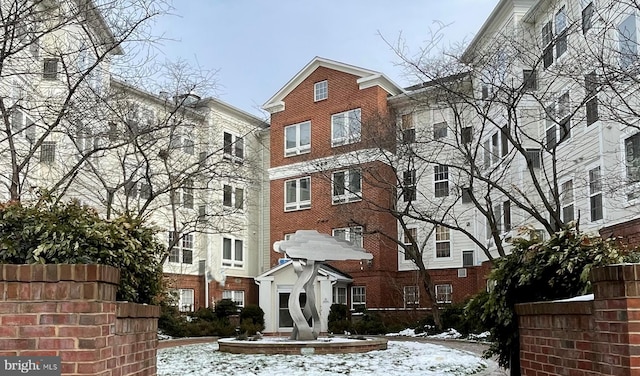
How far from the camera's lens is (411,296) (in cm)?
2909

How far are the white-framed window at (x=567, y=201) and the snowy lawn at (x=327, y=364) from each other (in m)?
8.15

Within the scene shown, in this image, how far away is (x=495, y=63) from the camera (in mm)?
15883

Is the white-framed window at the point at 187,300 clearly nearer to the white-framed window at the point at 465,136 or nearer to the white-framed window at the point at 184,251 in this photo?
the white-framed window at the point at 184,251

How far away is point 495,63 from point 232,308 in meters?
17.2

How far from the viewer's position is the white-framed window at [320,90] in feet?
106

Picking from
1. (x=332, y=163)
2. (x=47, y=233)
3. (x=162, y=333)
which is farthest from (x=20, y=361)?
(x=332, y=163)

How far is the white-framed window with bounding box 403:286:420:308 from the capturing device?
1131 inches

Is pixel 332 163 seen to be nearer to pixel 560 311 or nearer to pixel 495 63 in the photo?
pixel 495 63

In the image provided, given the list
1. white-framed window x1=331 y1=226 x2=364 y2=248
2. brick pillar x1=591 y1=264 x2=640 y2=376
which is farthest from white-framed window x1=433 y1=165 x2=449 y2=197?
brick pillar x1=591 y1=264 x2=640 y2=376

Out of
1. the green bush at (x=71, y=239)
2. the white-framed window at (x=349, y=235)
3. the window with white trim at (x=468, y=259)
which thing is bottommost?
the green bush at (x=71, y=239)

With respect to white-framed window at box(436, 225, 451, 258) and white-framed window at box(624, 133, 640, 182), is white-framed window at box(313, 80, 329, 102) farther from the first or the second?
white-framed window at box(624, 133, 640, 182)

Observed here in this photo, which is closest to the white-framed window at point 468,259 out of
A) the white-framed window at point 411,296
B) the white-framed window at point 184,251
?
the white-framed window at point 411,296

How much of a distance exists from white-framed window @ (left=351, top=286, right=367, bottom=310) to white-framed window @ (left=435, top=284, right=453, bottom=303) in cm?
330

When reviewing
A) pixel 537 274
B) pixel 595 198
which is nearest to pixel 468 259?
pixel 595 198
